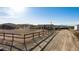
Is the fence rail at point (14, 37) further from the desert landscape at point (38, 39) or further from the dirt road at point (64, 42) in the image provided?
the dirt road at point (64, 42)

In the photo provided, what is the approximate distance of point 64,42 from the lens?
2.92 meters

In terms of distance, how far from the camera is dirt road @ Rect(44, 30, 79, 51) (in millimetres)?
2879

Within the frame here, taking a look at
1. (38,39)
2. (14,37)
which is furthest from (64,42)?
(14,37)

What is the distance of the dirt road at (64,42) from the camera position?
9.45ft

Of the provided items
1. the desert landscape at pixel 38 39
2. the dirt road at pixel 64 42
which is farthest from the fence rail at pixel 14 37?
the dirt road at pixel 64 42

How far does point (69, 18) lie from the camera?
2.97 meters

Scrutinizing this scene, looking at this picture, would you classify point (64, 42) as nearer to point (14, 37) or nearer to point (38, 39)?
point (38, 39)

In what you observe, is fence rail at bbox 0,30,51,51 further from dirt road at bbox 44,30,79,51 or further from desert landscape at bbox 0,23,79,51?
dirt road at bbox 44,30,79,51

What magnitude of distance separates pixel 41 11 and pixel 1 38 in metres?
0.81
